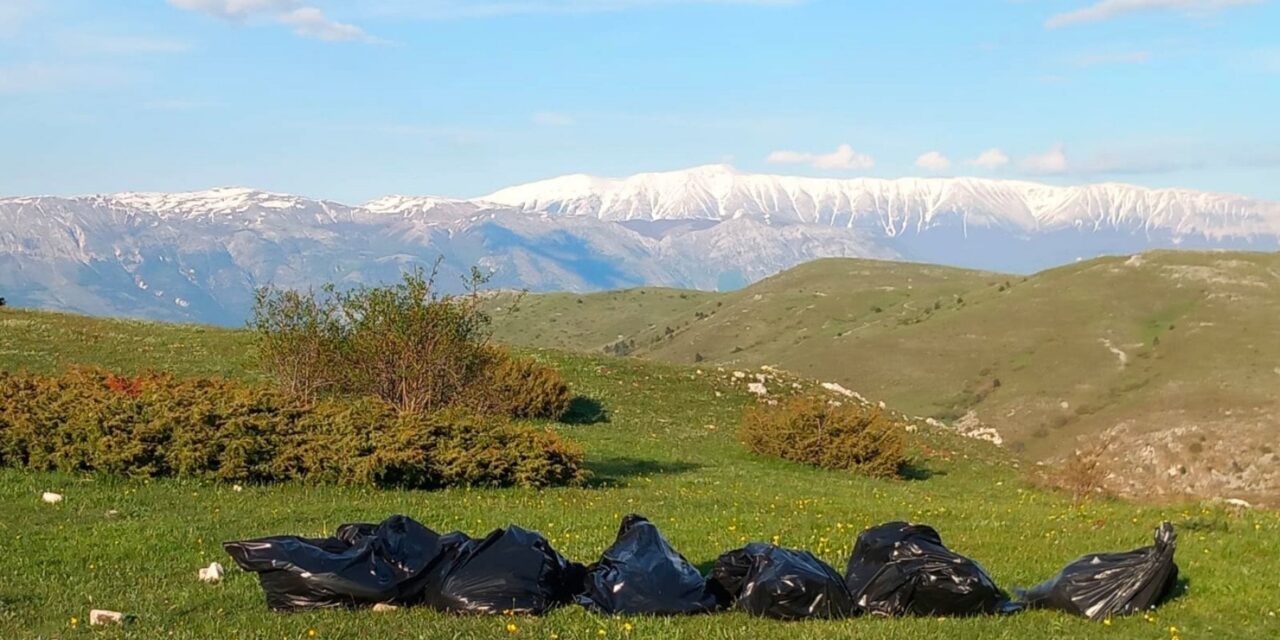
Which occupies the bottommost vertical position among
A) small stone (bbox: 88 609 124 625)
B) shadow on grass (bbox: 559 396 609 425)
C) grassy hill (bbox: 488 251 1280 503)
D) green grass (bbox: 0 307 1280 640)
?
grassy hill (bbox: 488 251 1280 503)

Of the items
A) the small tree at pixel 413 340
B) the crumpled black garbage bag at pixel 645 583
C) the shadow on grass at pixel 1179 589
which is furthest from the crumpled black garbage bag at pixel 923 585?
the small tree at pixel 413 340

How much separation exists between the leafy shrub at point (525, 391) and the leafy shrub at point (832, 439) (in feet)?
19.2

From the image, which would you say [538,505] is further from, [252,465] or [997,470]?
[997,470]

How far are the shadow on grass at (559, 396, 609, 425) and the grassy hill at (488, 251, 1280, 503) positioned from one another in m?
40.6

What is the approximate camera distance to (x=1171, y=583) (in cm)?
1040

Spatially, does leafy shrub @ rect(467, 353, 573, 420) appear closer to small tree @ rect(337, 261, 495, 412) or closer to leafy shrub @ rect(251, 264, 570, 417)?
leafy shrub @ rect(251, 264, 570, 417)

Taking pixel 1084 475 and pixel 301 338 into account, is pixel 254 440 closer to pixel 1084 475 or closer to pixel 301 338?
pixel 301 338

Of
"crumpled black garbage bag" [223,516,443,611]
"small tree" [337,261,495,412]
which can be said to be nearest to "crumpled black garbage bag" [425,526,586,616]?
"crumpled black garbage bag" [223,516,443,611]

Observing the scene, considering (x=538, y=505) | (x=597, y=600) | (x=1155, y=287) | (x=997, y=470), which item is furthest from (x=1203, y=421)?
(x=597, y=600)

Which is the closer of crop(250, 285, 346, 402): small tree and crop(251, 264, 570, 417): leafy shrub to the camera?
crop(251, 264, 570, 417): leafy shrub

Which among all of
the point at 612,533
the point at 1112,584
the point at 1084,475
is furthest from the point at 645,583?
the point at 1084,475

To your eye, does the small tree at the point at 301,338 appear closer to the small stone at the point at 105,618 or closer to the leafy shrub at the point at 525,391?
the leafy shrub at the point at 525,391

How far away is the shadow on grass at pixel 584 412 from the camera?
31.7 m

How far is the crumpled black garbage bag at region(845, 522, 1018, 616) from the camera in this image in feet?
31.4
